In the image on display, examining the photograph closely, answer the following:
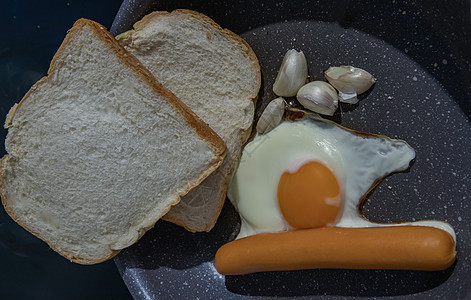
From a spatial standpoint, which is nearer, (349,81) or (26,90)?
(349,81)

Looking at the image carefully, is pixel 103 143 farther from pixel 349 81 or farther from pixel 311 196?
pixel 349 81

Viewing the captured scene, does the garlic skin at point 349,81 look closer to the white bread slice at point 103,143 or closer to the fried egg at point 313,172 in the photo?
the fried egg at point 313,172

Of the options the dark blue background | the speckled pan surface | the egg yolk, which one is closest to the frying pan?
the speckled pan surface

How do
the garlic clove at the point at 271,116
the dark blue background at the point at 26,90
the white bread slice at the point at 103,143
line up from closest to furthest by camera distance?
the white bread slice at the point at 103,143 < the garlic clove at the point at 271,116 < the dark blue background at the point at 26,90

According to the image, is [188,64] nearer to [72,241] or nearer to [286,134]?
[286,134]

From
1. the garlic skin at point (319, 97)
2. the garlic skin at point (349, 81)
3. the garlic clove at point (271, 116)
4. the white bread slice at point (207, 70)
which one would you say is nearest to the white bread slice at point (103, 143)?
the white bread slice at point (207, 70)

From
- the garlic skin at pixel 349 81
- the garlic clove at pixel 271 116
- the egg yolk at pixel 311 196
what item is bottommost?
the egg yolk at pixel 311 196

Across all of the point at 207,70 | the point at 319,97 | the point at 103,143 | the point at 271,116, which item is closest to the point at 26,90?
the point at 103,143
